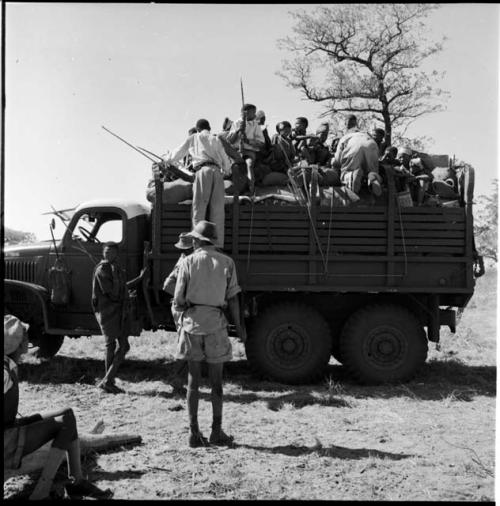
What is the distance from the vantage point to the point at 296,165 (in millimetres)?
7762

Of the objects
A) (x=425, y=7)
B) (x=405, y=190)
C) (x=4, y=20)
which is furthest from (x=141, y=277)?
(x=425, y=7)

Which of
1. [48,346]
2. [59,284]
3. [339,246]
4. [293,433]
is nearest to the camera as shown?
[293,433]

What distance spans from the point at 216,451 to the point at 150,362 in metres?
4.06

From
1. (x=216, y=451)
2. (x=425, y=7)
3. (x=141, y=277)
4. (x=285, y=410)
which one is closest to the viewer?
(x=216, y=451)

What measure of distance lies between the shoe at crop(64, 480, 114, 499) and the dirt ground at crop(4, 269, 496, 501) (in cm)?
13

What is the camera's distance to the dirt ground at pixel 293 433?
13.5ft

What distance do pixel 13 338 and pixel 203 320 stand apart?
1.64 m

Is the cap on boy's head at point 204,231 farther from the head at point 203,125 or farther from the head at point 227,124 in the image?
the head at point 227,124

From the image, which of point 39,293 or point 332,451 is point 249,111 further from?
point 332,451

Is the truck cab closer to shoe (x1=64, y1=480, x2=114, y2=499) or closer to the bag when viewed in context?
the bag

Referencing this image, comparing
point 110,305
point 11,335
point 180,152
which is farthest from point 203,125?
point 11,335

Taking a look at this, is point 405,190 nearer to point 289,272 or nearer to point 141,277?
point 289,272

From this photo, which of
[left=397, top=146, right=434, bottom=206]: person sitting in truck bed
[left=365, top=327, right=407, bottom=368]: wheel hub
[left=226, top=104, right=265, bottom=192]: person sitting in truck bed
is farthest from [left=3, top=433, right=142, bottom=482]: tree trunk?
[left=397, top=146, right=434, bottom=206]: person sitting in truck bed

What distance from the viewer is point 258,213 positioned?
718 centimetres
